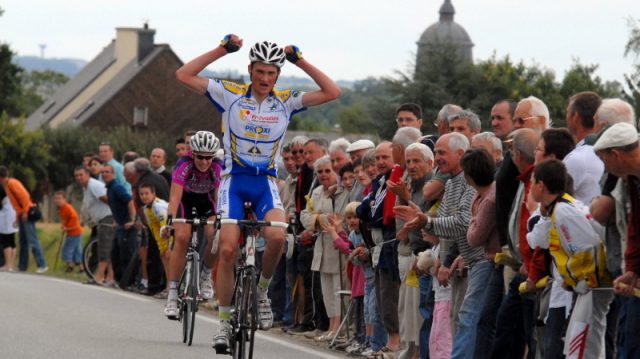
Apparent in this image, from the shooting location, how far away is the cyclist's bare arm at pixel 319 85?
526 inches

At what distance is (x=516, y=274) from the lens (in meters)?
11.5

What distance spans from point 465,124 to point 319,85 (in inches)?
55.6

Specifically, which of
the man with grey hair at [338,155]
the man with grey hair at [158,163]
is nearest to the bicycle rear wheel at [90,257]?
the man with grey hair at [158,163]

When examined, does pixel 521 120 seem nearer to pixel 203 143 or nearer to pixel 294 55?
pixel 294 55

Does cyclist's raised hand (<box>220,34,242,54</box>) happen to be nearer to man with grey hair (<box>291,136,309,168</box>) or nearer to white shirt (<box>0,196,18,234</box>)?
man with grey hair (<box>291,136,309,168</box>)

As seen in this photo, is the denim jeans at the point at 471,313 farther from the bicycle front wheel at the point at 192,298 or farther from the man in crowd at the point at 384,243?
the bicycle front wheel at the point at 192,298

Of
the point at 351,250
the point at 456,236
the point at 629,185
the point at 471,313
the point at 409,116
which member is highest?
the point at 409,116

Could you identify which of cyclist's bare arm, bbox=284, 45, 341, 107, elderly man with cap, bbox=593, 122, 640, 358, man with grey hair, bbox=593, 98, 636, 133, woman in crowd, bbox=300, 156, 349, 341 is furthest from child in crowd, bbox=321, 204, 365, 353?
elderly man with cap, bbox=593, 122, 640, 358

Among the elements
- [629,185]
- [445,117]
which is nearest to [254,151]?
[445,117]

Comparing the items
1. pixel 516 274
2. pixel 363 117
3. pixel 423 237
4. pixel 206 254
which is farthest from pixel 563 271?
pixel 363 117

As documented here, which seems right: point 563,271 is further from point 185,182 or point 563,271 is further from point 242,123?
point 185,182

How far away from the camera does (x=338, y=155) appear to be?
17.3 metres

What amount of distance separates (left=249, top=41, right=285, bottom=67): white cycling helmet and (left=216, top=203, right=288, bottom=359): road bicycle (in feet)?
3.98

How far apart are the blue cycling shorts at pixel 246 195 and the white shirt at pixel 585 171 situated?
3335 millimetres
